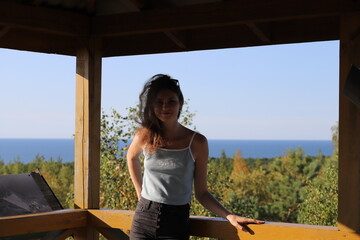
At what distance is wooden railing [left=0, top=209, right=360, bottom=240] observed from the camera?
120 inches

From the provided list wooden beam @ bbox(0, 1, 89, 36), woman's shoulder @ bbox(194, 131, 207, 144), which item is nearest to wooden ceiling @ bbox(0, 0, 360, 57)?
wooden beam @ bbox(0, 1, 89, 36)

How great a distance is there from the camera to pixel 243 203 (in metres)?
15.4

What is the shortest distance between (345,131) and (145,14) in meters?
1.44

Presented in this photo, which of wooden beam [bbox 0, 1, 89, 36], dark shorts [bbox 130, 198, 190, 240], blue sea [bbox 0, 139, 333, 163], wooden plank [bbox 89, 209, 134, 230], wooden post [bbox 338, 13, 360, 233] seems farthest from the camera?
blue sea [bbox 0, 139, 333, 163]

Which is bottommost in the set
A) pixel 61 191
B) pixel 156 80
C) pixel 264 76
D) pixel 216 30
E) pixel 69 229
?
pixel 61 191

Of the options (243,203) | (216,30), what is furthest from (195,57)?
(216,30)

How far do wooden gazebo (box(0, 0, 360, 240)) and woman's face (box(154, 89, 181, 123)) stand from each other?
2.23 ft

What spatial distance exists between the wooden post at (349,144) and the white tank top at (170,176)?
820 mm

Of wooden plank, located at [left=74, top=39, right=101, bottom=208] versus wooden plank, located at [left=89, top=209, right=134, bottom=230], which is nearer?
wooden plank, located at [left=89, top=209, right=134, bottom=230]

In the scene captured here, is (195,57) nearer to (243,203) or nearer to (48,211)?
(243,203)

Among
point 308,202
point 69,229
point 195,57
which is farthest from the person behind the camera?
point 195,57

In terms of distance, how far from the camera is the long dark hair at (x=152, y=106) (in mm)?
2904

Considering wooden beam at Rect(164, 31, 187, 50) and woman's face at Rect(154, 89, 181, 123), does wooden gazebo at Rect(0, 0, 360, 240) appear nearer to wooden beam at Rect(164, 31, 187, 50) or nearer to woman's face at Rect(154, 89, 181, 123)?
wooden beam at Rect(164, 31, 187, 50)

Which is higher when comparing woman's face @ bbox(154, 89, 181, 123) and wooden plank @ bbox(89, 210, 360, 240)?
woman's face @ bbox(154, 89, 181, 123)
